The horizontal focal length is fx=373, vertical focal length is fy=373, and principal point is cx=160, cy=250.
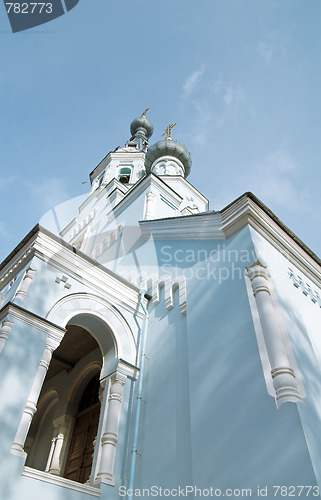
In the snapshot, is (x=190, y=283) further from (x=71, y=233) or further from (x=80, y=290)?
(x=71, y=233)

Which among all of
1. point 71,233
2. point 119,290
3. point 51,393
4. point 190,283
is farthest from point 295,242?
point 71,233

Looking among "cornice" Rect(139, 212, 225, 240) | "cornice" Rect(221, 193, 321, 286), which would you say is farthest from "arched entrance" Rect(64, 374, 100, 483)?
"cornice" Rect(221, 193, 321, 286)

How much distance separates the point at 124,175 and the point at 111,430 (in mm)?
14018

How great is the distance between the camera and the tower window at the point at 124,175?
17500mm

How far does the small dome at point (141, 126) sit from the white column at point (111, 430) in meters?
23.6

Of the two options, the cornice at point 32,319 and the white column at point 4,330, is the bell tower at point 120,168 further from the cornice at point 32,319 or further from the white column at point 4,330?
the white column at point 4,330

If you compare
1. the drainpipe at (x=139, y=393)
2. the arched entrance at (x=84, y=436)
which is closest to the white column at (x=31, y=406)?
the drainpipe at (x=139, y=393)

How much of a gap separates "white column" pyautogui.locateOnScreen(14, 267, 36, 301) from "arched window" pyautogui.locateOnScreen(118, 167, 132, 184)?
40.6 feet

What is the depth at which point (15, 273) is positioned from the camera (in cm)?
636

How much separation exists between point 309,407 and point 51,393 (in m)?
6.17

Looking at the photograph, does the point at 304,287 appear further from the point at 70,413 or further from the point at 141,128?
the point at 141,128

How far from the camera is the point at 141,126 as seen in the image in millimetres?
27094

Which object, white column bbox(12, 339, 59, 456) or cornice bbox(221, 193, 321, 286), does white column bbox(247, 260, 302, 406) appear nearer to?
cornice bbox(221, 193, 321, 286)

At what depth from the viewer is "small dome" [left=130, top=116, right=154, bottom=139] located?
27.0 metres
